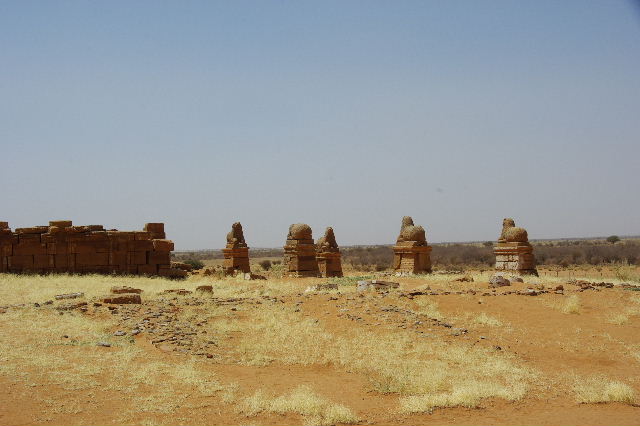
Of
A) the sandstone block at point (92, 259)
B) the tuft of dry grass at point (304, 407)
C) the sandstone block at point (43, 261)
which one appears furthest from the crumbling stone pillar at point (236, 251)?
the tuft of dry grass at point (304, 407)

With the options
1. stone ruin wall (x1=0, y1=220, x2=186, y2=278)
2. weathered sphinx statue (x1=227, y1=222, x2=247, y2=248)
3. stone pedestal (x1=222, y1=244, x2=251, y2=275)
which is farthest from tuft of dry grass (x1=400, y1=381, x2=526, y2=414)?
weathered sphinx statue (x1=227, y1=222, x2=247, y2=248)

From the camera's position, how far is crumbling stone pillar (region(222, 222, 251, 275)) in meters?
31.5

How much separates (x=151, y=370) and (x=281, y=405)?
2.86 m

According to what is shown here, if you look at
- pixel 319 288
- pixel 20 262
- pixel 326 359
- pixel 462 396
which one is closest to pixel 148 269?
pixel 20 262

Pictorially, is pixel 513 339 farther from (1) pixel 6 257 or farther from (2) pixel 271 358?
(1) pixel 6 257

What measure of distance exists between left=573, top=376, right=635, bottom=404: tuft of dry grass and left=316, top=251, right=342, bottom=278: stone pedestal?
2083cm

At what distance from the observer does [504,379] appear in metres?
10.3

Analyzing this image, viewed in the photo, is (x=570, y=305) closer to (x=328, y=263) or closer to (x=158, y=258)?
(x=328, y=263)

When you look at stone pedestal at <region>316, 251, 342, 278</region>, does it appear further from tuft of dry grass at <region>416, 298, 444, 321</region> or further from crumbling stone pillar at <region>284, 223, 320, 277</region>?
tuft of dry grass at <region>416, 298, 444, 321</region>

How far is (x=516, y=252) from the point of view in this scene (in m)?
26.1

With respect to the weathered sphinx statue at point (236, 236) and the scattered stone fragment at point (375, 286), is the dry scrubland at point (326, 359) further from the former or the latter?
the weathered sphinx statue at point (236, 236)

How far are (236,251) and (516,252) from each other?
49.0 feet

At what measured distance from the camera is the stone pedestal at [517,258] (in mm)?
26109

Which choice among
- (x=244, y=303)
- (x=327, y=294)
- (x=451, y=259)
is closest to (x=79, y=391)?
(x=244, y=303)
